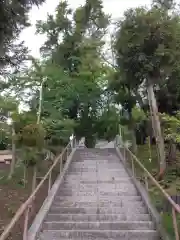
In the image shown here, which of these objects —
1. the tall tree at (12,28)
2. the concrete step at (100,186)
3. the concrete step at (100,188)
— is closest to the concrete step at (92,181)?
the concrete step at (100,186)

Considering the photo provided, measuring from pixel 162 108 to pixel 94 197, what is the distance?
31.9 feet

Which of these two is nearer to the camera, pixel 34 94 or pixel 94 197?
pixel 94 197

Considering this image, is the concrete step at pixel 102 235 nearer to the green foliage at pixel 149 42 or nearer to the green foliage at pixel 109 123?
the green foliage at pixel 149 42

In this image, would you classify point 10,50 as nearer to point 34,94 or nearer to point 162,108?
point 34,94

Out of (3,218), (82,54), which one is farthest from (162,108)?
(3,218)

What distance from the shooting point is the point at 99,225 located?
6109 mm

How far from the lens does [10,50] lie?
6.64 metres

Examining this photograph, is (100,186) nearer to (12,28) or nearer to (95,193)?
(95,193)

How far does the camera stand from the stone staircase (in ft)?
19.0

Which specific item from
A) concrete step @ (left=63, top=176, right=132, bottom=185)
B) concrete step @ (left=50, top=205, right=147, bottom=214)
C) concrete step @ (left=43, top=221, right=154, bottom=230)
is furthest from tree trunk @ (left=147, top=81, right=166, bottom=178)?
concrete step @ (left=43, top=221, right=154, bottom=230)

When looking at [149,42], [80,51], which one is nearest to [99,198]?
[149,42]

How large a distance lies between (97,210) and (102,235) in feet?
4.19

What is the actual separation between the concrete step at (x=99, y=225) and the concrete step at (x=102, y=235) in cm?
27

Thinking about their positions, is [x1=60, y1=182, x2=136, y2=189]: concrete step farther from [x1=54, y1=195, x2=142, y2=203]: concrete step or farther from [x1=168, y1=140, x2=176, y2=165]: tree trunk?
[x1=168, y1=140, x2=176, y2=165]: tree trunk
